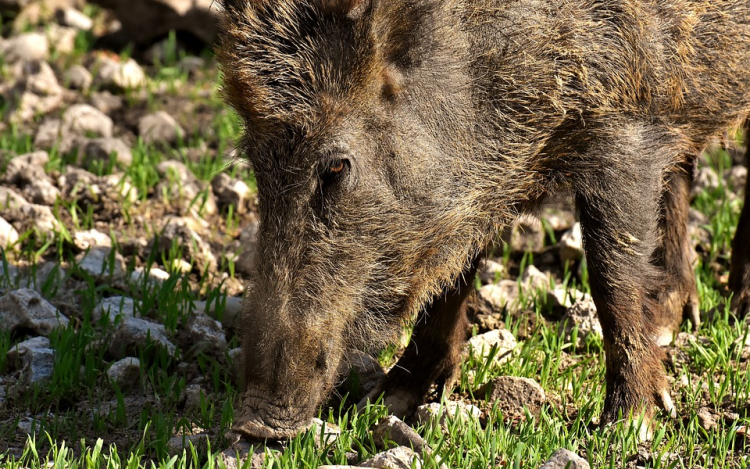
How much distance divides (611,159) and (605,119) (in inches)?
6.7

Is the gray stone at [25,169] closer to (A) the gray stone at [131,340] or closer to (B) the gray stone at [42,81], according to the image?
(B) the gray stone at [42,81]

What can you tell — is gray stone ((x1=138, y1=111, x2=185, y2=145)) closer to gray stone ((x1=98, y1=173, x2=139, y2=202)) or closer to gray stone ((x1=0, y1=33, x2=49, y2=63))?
gray stone ((x1=98, y1=173, x2=139, y2=202))

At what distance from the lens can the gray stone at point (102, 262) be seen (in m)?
5.45

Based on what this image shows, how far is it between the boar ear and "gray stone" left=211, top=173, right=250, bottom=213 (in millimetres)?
2861

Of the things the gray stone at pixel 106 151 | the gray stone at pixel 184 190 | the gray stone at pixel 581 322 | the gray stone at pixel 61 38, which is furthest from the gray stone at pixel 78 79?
the gray stone at pixel 581 322

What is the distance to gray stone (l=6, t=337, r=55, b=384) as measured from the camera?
449cm

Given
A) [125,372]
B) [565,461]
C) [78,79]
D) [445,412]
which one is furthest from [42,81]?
[565,461]

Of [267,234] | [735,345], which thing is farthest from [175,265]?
[735,345]

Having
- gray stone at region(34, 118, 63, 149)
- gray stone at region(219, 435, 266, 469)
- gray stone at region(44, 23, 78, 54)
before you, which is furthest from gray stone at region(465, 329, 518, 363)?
gray stone at region(44, 23, 78, 54)

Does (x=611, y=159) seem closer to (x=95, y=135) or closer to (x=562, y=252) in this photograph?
(x=562, y=252)

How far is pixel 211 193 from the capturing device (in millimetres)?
6516

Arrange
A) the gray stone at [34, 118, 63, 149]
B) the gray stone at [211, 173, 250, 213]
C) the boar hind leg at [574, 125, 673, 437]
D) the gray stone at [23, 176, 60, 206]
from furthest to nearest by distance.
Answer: the gray stone at [34, 118, 63, 149] < the gray stone at [211, 173, 250, 213] < the gray stone at [23, 176, 60, 206] < the boar hind leg at [574, 125, 673, 437]

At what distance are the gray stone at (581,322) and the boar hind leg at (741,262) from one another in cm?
92

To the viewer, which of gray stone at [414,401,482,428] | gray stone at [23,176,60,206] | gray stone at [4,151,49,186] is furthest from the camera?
gray stone at [4,151,49,186]
